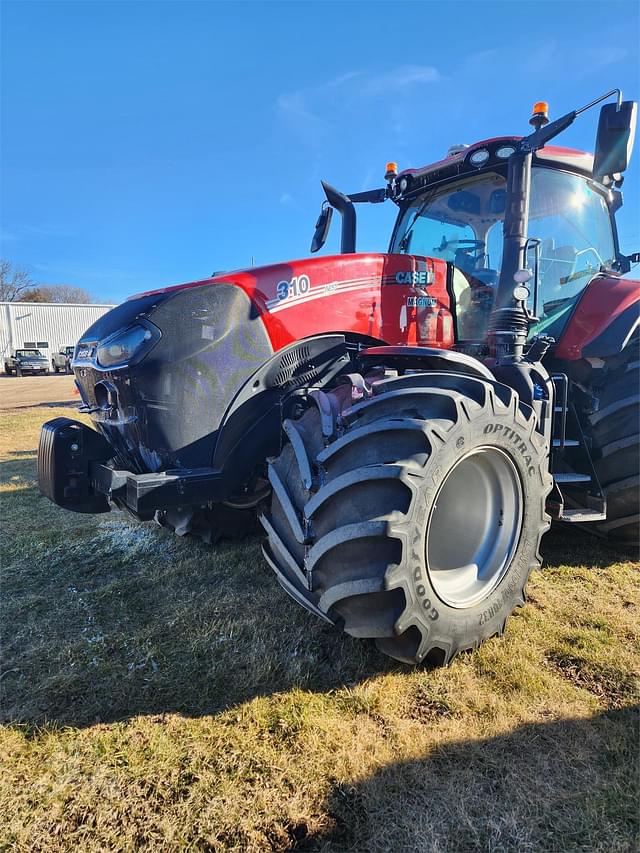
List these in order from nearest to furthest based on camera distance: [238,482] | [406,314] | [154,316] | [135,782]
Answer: [135,782] → [154,316] → [238,482] → [406,314]

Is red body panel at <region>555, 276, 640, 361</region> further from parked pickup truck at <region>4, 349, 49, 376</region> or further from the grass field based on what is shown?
parked pickup truck at <region>4, 349, 49, 376</region>

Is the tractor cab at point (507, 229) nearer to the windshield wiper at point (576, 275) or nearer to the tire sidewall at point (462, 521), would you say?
the windshield wiper at point (576, 275)

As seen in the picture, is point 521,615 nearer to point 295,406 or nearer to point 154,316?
point 295,406

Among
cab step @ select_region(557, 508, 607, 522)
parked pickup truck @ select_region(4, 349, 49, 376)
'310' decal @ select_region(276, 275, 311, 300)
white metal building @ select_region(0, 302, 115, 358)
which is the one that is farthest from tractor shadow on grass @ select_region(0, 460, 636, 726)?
white metal building @ select_region(0, 302, 115, 358)

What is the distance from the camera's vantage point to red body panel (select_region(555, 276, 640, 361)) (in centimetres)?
342

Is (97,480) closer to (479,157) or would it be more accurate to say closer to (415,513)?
(415,513)

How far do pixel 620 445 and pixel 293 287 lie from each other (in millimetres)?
2233

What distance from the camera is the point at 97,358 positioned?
8.23 ft

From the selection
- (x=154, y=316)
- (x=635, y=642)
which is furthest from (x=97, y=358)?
(x=635, y=642)

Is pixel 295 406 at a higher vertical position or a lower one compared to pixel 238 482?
higher

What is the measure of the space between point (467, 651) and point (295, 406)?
4.73 feet

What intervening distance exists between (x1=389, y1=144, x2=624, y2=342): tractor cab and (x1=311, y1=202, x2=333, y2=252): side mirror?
60 centimetres

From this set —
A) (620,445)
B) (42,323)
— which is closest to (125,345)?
(620,445)

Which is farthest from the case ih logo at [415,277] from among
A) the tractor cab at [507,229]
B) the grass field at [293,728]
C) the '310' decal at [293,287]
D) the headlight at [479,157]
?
the grass field at [293,728]
